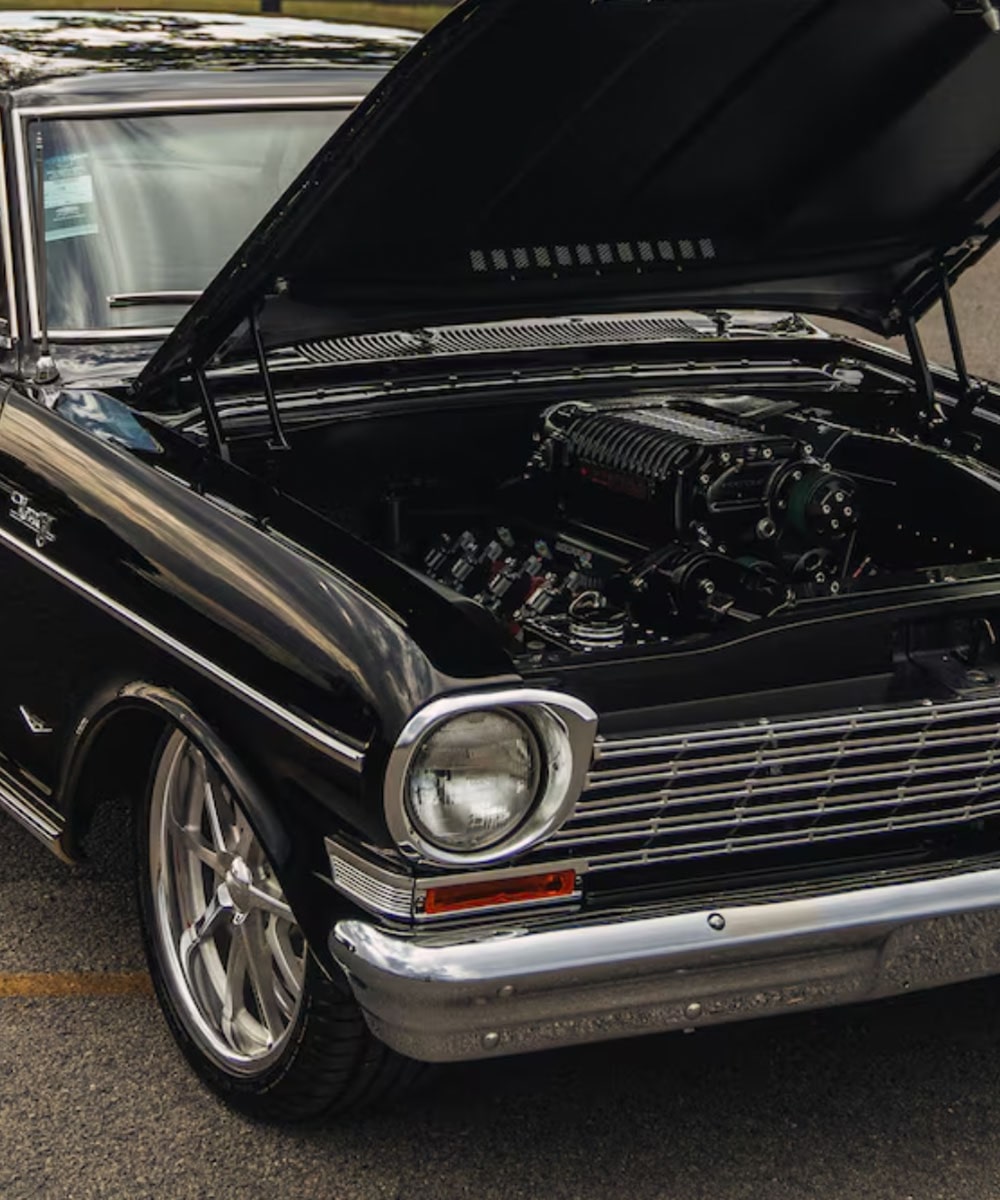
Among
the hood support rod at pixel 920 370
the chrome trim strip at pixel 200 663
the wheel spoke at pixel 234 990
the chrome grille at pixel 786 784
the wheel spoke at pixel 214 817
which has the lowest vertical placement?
the wheel spoke at pixel 234 990

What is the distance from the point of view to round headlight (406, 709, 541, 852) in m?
2.57

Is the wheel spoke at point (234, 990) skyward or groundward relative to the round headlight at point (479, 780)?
groundward

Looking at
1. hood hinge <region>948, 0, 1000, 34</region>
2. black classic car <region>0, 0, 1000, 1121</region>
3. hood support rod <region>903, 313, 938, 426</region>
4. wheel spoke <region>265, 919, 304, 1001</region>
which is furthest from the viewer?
hood support rod <region>903, 313, 938, 426</region>

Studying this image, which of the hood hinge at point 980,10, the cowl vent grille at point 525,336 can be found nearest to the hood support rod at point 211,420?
the cowl vent grille at point 525,336

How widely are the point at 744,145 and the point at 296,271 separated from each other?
929 millimetres

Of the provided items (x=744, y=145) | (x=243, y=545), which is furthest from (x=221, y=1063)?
(x=744, y=145)

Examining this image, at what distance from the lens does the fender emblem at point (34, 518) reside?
3.31 metres

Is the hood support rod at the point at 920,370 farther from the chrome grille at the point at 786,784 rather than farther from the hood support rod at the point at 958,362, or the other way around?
the chrome grille at the point at 786,784

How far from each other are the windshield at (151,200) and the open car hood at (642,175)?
0.40 m

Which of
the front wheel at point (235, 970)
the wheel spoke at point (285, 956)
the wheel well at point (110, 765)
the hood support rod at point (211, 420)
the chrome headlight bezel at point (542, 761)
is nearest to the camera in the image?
the chrome headlight bezel at point (542, 761)

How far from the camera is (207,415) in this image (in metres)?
3.38

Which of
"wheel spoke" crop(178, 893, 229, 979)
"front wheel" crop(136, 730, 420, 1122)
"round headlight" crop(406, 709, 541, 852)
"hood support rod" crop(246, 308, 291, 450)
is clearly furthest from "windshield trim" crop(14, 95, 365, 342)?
"round headlight" crop(406, 709, 541, 852)

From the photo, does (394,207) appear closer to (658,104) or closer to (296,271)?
(296,271)

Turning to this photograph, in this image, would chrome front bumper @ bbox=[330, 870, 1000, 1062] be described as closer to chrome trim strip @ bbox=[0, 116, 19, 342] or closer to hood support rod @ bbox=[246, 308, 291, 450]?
hood support rod @ bbox=[246, 308, 291, 450]
